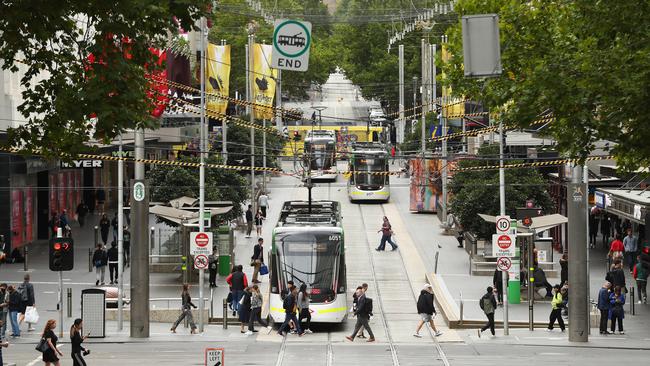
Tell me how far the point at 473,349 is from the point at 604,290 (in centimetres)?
436

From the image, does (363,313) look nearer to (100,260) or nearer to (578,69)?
(100,260)

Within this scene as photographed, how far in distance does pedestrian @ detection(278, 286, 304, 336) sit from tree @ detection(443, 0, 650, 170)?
11983 mm

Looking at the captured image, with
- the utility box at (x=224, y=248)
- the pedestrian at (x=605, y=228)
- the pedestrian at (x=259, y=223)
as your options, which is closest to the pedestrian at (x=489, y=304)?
the utility box at (x=224, y=248)

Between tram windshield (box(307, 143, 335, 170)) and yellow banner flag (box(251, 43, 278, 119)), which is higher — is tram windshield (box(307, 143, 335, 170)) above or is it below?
below

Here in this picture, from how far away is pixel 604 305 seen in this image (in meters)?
32.8

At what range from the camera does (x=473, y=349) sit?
30.9 metres

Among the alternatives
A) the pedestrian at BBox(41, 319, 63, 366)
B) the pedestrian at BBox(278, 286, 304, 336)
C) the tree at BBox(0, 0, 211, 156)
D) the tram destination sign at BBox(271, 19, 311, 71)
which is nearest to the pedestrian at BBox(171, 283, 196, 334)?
the pedestrian at BBox(278, 286, 304, 336)

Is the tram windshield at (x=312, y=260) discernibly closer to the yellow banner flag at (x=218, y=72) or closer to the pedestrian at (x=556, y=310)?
the pedestrian at (x=556, y=310)

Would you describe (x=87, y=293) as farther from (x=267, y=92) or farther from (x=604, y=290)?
(x=267, y=92)

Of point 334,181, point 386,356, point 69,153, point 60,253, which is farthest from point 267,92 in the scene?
point 69,153

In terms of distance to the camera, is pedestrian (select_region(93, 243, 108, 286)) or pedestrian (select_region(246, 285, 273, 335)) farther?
pedestrian (select_region(93, 243, 108, 286))

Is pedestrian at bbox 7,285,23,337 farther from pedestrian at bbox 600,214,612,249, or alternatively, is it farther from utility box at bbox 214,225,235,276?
pedestrian at bbox 600,214,612,249

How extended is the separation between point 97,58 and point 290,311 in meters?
13.6

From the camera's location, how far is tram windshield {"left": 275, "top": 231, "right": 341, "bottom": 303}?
114ft
